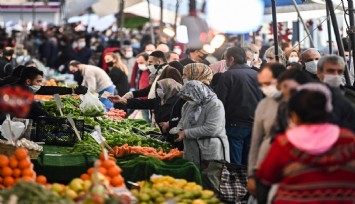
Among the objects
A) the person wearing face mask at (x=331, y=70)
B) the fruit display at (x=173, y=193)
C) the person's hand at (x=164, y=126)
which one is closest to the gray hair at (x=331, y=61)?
the person wearing face mask at (x=331, y=70)

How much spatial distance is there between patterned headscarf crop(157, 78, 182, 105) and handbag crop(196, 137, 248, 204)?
10.0 feet

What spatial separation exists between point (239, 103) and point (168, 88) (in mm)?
1058

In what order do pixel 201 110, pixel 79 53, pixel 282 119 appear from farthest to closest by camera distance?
pixel 79 53 → pixel 201 110 → pixel 282 119

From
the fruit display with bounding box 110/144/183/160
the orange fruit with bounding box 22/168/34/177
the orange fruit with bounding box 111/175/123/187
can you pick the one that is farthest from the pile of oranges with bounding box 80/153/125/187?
the fruit display with bounding box 110/144/183/160

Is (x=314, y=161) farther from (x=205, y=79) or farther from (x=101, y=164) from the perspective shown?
(x=205, y=79)

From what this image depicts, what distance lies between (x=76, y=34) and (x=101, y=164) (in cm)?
3263

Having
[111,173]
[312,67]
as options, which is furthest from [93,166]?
[312,67]

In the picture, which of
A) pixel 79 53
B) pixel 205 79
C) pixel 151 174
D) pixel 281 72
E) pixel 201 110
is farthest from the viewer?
pixel 79 53

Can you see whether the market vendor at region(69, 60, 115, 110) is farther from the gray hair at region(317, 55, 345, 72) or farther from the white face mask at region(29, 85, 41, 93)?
the gray hair at region(317, 55, 345, 72)

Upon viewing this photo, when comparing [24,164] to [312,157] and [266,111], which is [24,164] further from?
[312,157]

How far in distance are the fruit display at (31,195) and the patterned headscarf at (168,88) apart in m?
6.26

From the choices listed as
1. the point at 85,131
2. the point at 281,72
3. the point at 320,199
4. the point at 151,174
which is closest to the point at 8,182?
the point at 151,174

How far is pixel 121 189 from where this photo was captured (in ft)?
30.8

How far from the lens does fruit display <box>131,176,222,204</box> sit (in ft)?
31.0
